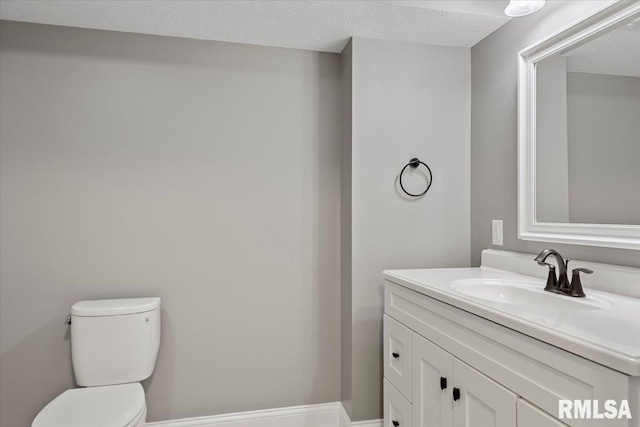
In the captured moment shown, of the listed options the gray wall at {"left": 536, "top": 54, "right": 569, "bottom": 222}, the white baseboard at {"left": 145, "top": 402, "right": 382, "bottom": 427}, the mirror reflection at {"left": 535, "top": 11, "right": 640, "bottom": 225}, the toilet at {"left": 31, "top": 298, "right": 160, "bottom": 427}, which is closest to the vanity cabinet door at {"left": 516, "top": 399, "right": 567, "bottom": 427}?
the mirror reflection at {"left": 535, "top": 11, "right": 640, "bottom": 225}

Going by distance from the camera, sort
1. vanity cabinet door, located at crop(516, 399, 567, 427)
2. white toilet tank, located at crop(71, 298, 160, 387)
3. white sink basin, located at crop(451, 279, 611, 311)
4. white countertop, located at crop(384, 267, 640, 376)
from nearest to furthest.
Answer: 1. white countertop, located at crop(384, 267, 640, 376)
2. vanity cabinet door, located at crop(516, 399, 567, 427)
3. white sink basin, located at crop(451, 279, 611, 311)
4. white toilet tank, located at crop(71, 298, 160, 387)

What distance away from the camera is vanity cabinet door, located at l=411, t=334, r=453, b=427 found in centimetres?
129

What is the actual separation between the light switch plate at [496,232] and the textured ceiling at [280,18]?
100 centimetres

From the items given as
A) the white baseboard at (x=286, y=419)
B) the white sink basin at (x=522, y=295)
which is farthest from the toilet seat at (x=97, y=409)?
the white sink basin at (x=522, y=295)

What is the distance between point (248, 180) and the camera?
216 cm

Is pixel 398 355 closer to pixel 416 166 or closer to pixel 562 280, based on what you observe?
pixel 562 280

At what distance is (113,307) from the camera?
182 cm

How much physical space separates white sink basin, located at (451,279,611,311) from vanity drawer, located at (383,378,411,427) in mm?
543

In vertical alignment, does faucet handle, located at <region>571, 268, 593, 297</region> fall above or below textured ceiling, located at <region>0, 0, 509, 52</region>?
below

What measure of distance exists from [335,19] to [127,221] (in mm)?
1490

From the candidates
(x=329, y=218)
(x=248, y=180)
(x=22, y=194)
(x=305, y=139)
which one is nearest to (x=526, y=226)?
(x=329, y=218)

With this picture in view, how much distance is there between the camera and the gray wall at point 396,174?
6.74 feet

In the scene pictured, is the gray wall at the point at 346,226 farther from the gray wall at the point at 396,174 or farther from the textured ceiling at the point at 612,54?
the textured ceiling at the point at 612,54

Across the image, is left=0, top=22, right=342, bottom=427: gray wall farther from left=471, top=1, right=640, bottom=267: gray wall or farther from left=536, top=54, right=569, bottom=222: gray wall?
left=536, top=54, right=569, bottom=222: gray wall
